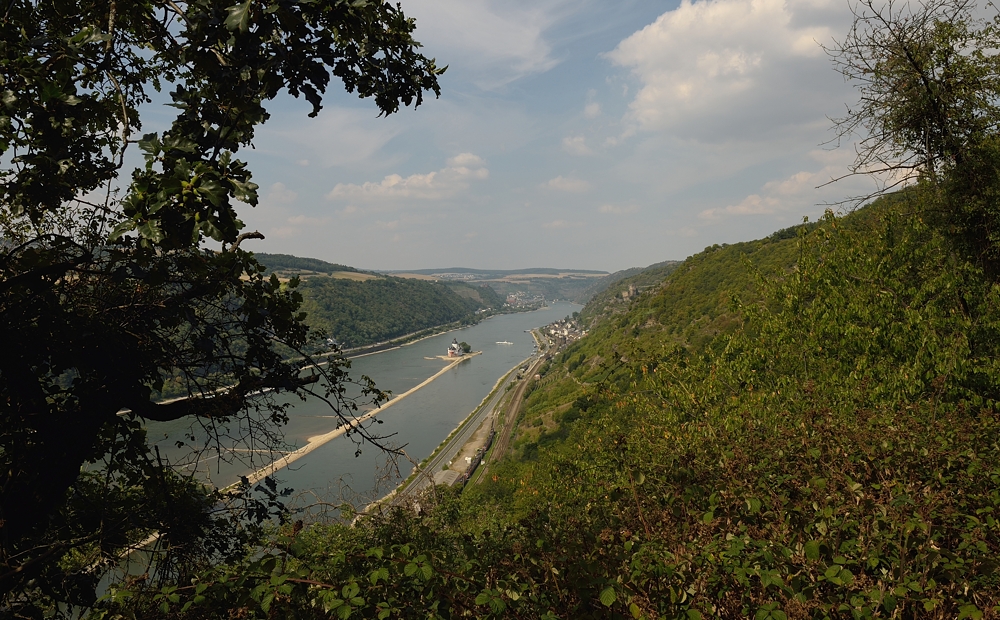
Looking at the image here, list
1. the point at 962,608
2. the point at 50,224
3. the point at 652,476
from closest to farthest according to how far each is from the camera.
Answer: the point at 962,608 < the point at 50,224 < the point at 652,476

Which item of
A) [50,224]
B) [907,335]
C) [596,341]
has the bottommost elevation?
[596,341]

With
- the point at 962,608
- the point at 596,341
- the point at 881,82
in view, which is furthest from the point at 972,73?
the point at 596,341

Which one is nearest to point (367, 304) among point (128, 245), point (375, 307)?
point (375, 307)

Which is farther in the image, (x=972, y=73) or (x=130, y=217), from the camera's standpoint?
(x=972, y=73)

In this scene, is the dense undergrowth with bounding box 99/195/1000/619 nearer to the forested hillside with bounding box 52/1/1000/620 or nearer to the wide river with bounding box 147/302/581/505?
the forested hillside with bounding box 52/1/1000/620

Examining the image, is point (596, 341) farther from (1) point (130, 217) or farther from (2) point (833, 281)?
(1) point (130, 217)

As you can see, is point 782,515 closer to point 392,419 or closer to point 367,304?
point 392,419

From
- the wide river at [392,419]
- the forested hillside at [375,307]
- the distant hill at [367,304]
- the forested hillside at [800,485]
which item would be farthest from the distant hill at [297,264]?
the forested hillside at [800,485]
